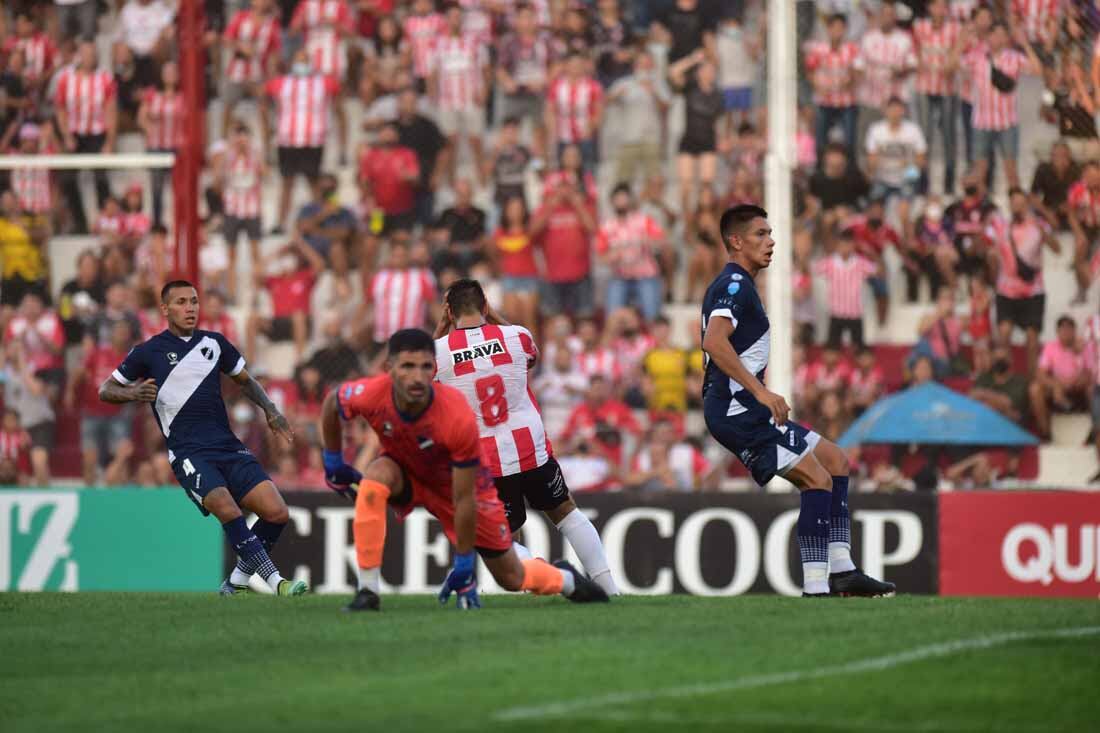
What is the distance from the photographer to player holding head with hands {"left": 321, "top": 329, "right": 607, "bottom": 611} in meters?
8.97

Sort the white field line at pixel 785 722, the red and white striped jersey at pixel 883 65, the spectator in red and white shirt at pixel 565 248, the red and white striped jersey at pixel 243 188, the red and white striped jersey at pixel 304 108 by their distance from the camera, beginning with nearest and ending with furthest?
the white field line at pixel 785 722
the red and white striped jersey at pixel 883 65
the spectator in red and white shirt at pixel 565 248
the red and white striped jersey at pixel 243 188
the red and white striped jersey at pixel 304 108

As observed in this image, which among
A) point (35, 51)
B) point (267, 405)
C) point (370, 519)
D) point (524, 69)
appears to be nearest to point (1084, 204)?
point (524, 69)

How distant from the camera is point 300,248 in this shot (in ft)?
69.5

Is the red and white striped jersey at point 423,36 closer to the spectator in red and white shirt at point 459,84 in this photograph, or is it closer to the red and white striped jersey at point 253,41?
the spectator in red and white shirt at point 459,84

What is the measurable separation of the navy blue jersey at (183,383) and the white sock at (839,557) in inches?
150

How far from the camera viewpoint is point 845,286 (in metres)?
19.4

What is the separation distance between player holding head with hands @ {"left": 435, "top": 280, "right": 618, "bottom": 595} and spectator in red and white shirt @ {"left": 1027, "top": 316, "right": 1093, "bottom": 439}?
8.18 metres

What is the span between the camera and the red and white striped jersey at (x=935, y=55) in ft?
63.4

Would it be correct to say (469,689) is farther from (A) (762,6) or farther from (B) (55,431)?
(A) (762,6)

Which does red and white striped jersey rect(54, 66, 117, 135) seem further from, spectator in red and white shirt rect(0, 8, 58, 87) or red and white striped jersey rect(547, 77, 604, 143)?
red and white striped jersey rect(547, 77, 604, 143)

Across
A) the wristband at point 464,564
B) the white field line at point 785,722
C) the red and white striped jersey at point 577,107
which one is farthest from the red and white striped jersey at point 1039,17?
the white field line at point 785,722

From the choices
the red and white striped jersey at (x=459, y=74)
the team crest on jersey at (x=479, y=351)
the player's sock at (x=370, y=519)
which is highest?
the red and white striped jersey at (x=459, y=74)

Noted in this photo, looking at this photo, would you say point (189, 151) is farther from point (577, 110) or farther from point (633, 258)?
point (633, 258)

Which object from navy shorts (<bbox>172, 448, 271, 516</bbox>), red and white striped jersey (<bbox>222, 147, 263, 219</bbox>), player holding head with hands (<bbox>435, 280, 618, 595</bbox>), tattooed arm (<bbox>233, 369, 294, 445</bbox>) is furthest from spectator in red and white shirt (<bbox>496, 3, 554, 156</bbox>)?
player holding head with hands (<bbox>435, 280, 618, 595</bbox>)
